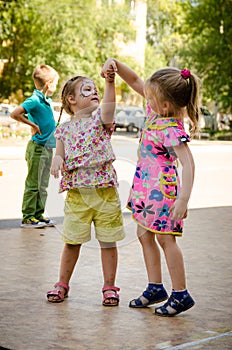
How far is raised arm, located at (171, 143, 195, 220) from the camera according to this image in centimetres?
508

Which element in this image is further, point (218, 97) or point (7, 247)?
point (218, 97)

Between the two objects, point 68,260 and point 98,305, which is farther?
point 68,260

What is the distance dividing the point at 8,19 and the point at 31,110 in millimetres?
34158

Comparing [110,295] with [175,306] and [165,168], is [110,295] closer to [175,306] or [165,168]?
[175,306]

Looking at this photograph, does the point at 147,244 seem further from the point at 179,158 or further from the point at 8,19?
the point at 8,19

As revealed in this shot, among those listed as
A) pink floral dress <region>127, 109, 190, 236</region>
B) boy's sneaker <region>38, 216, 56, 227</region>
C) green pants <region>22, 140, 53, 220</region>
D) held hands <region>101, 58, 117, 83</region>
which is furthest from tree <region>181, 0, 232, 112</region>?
pink floral dress <region>127, 109, 190, 236</region>

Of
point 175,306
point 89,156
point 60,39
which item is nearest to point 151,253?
point 175,306

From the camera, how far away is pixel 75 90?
5691 millimetres

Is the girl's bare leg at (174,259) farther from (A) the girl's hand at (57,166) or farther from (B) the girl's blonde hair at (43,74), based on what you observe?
(B) the girl's blonde hair at (43,74)

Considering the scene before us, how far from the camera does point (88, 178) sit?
5547 mm

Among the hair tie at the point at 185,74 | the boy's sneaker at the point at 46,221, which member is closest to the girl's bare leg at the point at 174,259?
the hair tie at the point at 185,74

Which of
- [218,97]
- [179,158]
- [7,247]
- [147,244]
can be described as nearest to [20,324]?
[147,244]

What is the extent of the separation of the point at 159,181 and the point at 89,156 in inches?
22.1

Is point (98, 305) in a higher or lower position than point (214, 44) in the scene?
lower
